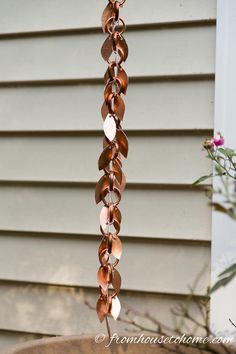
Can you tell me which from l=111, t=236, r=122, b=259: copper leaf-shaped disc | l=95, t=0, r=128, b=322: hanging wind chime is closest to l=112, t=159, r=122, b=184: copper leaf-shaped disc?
l=95, t=0, r=128, b=322: hanging wind chime

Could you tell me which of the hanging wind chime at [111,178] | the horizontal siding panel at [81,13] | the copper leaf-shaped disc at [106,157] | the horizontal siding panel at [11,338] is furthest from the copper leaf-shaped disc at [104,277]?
the horizontal siding panel at [81,13]

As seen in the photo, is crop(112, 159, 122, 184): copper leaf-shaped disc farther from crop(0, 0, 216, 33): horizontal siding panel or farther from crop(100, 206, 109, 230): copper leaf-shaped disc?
crop(0, 0, 216, 33): horizontal siding panel

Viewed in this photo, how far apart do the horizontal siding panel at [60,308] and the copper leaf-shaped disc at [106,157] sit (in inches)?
23.2

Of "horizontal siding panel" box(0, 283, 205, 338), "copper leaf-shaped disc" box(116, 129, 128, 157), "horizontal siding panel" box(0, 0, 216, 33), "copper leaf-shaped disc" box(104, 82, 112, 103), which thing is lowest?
"horizontal siding panel" box(0, 283, 205, 338)

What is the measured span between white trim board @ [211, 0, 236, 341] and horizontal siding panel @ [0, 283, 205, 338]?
146 mm

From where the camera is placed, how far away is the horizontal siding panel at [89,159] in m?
1.56

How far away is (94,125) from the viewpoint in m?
1.65

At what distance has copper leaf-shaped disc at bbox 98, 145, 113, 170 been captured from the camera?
114 centimetres

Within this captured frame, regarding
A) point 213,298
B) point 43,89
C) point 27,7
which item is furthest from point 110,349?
point 27,7

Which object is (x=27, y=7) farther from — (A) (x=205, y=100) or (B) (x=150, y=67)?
(A) (x=205, y=100)

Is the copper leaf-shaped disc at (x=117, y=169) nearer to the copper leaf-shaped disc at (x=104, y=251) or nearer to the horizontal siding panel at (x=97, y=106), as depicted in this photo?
the copper leaf-shaped disc at (x=104, y=251)

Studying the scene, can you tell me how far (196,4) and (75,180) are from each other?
619 mm

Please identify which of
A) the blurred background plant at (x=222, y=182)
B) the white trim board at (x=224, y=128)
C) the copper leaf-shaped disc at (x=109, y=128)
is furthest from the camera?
the white trim board at (x=224, y=128)

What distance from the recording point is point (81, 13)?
167cm
